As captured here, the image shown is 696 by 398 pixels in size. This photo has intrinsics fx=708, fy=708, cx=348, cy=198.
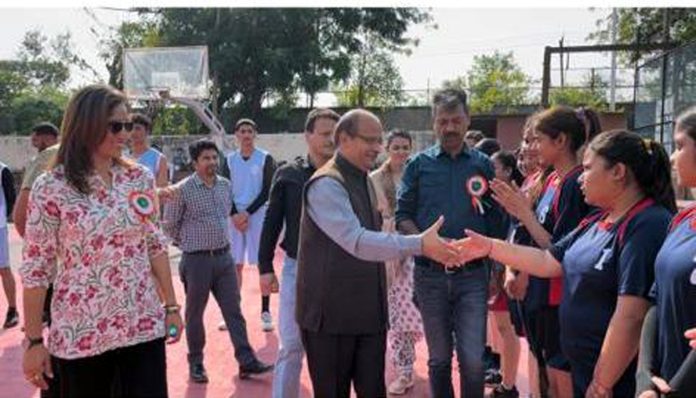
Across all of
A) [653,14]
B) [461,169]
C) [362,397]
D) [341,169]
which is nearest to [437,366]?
[362,397]

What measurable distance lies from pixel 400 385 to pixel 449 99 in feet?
7.03

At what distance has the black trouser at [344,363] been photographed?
3.29m

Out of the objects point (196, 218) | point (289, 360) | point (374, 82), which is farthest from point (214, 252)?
point (374, 82)

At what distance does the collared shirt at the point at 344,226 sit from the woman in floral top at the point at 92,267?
0.77m

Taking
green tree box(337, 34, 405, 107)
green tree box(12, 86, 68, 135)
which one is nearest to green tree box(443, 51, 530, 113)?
green tree box(337, 34, 405, 107)

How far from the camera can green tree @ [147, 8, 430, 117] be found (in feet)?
100

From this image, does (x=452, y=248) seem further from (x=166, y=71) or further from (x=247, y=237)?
(x=166, y=71)

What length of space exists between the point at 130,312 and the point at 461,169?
2002mm

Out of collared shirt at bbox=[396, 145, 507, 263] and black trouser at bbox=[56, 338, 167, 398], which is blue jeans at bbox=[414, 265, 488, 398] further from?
black trouser at bbox=[56, 338, 167, 398]

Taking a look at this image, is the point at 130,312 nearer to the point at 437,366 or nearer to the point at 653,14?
the point at 437,366

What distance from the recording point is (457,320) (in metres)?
4.02

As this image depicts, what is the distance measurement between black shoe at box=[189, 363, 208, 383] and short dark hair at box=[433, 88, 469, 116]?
8.88 feet

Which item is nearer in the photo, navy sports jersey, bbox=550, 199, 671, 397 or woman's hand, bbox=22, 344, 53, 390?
navy sports jersey, bbox=550, 199, 671, 397

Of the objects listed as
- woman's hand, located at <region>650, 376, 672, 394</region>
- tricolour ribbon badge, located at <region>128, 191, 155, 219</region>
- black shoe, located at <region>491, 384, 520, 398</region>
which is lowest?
black shoe, located at <region>491, 384, 520, 398</region>
